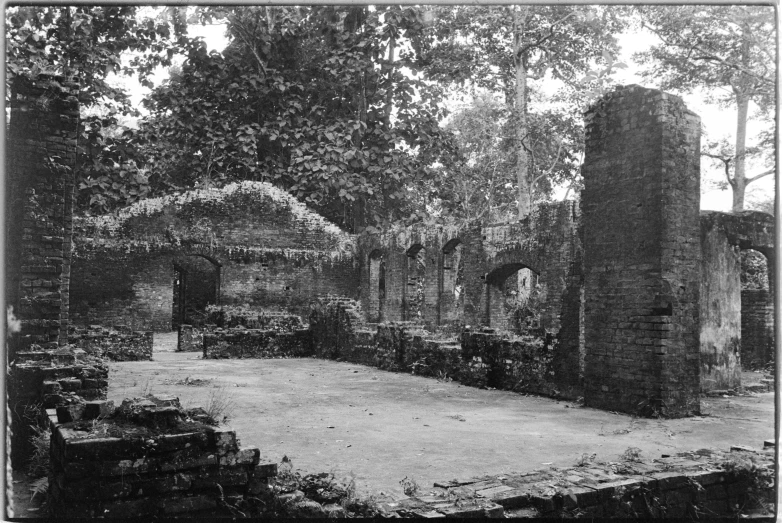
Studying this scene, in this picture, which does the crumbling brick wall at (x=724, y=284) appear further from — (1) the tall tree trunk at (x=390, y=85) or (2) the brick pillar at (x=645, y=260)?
(1) the tall tree trunk at (x=390, y=85)

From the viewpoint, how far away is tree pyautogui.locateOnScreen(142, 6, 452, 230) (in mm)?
21672

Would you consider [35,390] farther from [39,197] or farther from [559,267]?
[559,267]

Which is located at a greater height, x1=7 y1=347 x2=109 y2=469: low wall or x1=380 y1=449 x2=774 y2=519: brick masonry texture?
x1=7 y1=347 x2=109 y2=469: low wall

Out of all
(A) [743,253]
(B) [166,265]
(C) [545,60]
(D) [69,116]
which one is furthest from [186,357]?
(C) [545,60]

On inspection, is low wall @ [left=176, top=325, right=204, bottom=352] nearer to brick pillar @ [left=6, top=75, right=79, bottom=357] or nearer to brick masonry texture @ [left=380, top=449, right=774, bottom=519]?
brick pillar @ [left=6, top=75, right=79, bottom=357]

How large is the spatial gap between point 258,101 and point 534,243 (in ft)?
45.1

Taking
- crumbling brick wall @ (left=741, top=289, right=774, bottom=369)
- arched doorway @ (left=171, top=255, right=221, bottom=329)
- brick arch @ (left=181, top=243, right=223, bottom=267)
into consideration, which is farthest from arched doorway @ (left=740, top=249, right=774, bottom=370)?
arched doorway @ (left=171, top=255, right=221, bottom=329)

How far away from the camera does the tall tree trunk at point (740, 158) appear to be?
423 inches

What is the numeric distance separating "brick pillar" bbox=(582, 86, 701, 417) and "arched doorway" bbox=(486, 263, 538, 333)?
25.1ft

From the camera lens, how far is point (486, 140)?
2538 centimetres

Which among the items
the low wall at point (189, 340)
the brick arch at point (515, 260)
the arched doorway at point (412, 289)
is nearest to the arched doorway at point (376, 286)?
the arched doorway at point (412, 289)

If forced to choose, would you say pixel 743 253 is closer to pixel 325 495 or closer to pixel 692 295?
pixel 692 295

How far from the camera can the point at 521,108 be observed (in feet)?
69.9

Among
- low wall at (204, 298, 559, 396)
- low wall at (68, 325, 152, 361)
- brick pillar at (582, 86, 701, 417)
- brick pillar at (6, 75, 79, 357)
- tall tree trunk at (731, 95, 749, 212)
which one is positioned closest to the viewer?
brick pillar at (6, 75, 79, 357)
